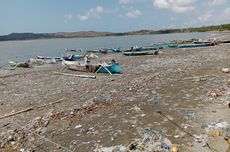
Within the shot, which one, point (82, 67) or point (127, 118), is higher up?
point (127, 118)

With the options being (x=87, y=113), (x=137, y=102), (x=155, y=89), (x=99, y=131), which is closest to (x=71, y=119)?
(x=87, y=113)

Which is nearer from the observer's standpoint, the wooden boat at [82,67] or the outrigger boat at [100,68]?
the outrigger boat at [100,68]

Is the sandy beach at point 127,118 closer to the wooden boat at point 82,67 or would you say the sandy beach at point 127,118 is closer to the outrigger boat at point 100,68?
the outrigger boat at point 100,68

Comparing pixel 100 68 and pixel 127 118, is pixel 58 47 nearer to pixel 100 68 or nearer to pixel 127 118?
pixel 100 68

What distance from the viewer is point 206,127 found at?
340 inches

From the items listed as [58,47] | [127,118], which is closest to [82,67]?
[127,118]

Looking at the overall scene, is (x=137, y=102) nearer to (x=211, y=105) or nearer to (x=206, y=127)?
(x=211, y=105)

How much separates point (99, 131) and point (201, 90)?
6.28 m

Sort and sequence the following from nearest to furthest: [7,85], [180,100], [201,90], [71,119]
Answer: [71,119]
[180,100]
[201,90]
[7,85]

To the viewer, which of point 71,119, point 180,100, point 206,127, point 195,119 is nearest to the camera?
point 206,127

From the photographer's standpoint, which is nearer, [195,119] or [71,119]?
[195,119]

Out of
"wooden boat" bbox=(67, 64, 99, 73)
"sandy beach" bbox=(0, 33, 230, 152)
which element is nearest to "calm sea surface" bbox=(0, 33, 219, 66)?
"wooden boat" bbox=(67, 64, 99, 73)

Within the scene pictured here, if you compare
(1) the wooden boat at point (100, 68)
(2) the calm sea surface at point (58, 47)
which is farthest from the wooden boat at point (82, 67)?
(2) the calm sea surface at point (58, 47)

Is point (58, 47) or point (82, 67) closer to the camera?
point (82, 67)
